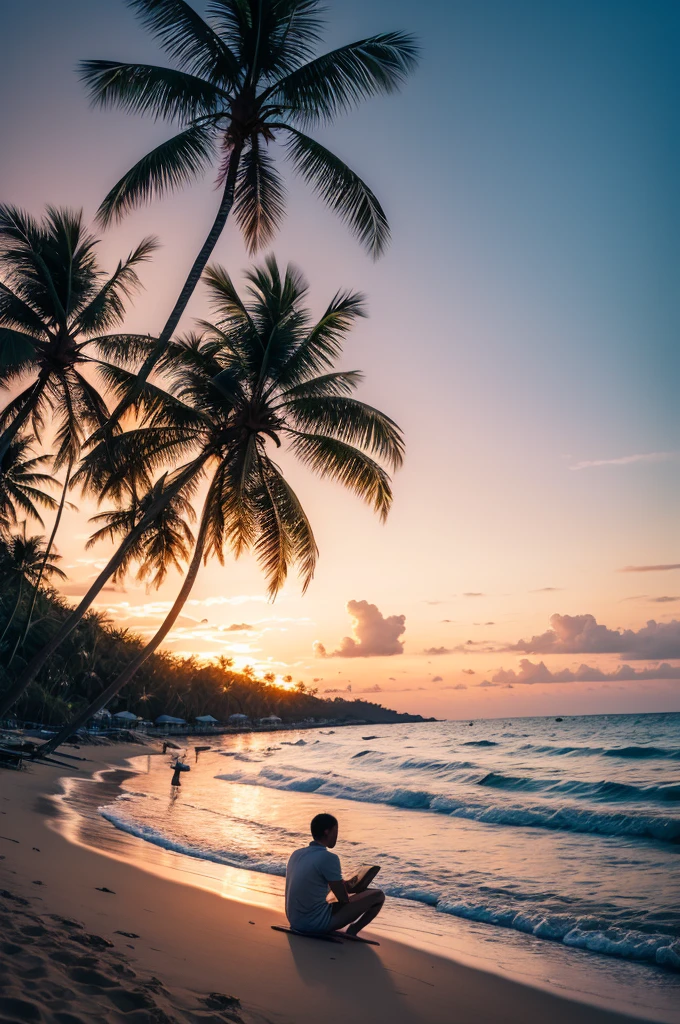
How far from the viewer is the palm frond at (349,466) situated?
44.1 feet

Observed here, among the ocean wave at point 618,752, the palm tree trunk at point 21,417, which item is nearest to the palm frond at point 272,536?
the palm tree trunk at point 21,417

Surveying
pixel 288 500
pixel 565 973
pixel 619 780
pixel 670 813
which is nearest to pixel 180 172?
pixel 288 500

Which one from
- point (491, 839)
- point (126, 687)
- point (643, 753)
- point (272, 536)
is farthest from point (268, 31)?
point (126, 687)

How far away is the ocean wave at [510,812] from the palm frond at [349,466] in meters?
8.04

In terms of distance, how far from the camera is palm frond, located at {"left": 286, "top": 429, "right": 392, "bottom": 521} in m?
13.4

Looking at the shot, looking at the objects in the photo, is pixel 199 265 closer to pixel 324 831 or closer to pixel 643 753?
pixel 324 831

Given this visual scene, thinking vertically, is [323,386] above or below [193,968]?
above

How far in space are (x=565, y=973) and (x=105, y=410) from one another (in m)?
13.0

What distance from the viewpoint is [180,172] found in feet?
37.9

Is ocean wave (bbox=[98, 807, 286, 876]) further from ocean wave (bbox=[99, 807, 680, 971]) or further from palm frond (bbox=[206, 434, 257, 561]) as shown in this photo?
palm frond (bbox=[206, 434, 257, 561])

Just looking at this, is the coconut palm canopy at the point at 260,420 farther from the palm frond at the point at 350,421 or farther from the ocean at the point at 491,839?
the ocean at the point at 491,839

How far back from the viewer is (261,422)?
13273 mm

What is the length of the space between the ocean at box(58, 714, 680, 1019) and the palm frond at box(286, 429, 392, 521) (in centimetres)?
655

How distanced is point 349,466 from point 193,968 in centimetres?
1001
